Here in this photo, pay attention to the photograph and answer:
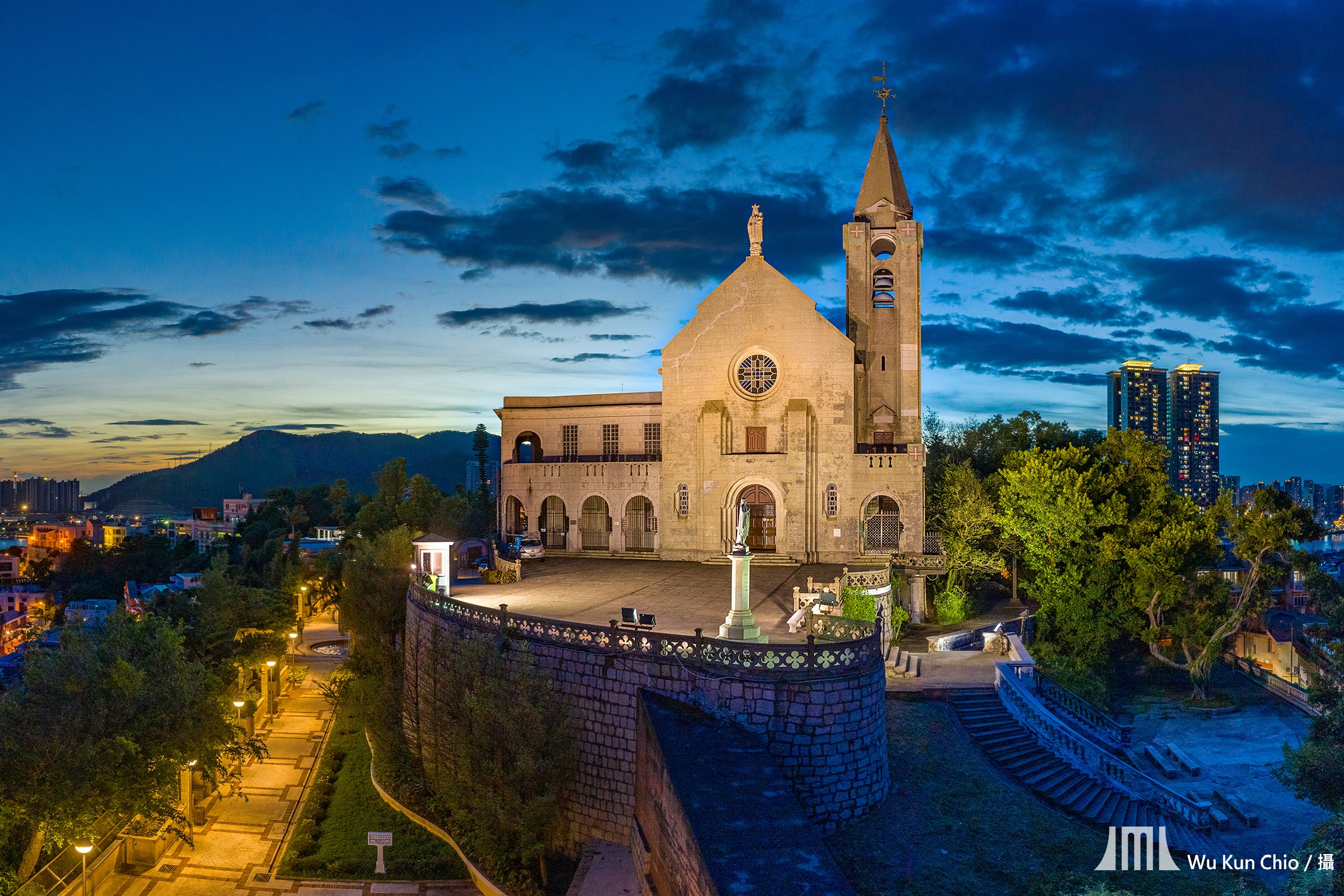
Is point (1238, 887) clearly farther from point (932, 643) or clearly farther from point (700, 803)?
point (932, 643)

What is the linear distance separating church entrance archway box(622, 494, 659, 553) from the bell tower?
31.5ft

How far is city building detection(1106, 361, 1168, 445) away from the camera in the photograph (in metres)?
139

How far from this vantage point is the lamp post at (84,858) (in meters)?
16.8

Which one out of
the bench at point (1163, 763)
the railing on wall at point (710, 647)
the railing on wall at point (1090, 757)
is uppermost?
the railing on wall at point (710, 647)

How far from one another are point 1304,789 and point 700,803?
12.1m

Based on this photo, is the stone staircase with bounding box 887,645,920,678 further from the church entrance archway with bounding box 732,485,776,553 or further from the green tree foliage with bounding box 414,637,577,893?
the church entrance archway with bounding box 732,485,776,553

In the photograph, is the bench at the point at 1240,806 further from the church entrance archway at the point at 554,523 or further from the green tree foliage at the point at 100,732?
the church entrance archway at the point at 554,523

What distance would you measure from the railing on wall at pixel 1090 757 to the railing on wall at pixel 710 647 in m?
4.80

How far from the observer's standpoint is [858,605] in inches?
936

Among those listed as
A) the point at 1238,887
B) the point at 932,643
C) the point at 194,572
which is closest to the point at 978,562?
the point at 932,643

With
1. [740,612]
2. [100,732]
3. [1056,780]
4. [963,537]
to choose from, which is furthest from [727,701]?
[963,537]

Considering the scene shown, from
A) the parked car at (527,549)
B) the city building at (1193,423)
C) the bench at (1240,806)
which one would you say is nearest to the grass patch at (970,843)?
the bench at (1240,806)

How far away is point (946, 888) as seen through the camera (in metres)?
13.0

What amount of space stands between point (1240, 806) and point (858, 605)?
33.0 ft
